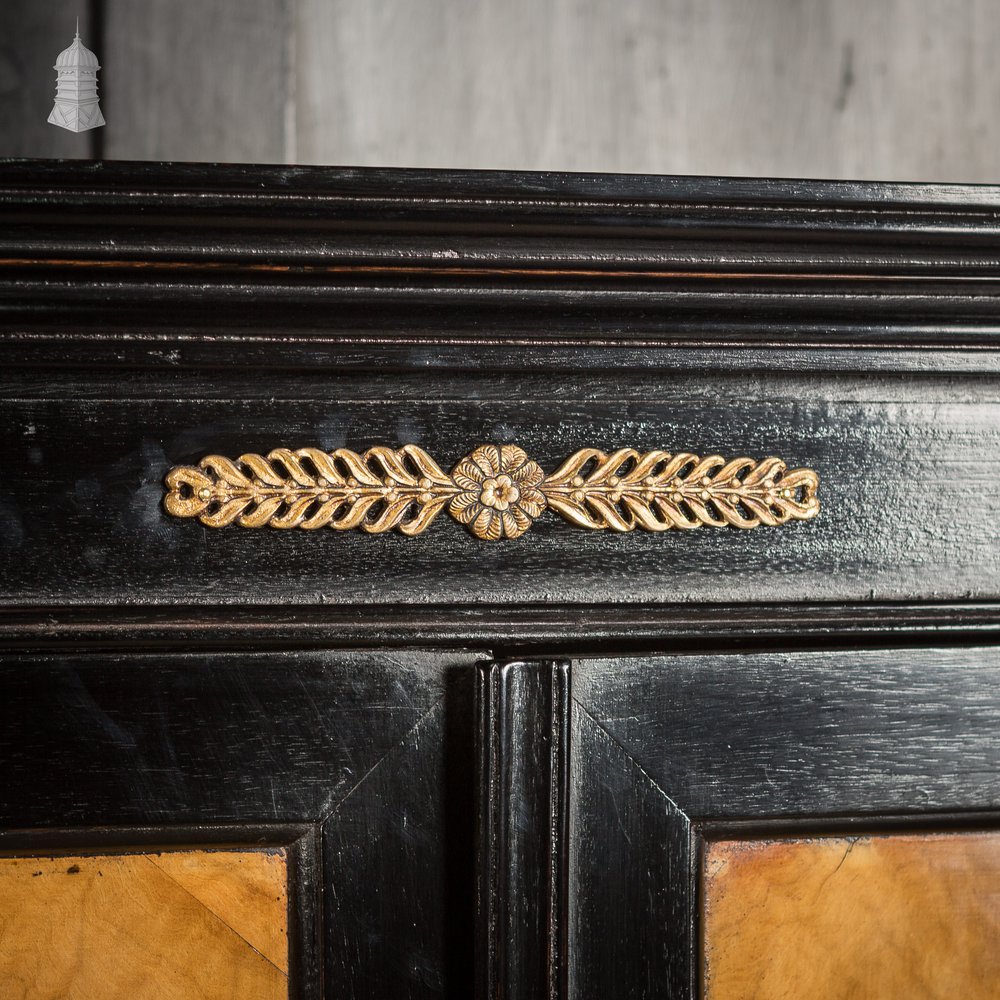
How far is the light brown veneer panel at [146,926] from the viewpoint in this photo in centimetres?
37

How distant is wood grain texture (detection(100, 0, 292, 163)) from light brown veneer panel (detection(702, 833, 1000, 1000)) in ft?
2.13

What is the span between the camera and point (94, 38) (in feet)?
2.20

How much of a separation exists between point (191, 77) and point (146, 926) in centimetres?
63

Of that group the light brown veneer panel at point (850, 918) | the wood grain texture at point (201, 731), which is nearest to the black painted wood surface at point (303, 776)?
the wood grain texture at point (201, 731)

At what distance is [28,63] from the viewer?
63 centimetres

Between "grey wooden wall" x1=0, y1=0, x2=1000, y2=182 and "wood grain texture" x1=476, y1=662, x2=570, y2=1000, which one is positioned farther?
"grey wooden wall" x1=0, y1=0, x2=1000, y2=182

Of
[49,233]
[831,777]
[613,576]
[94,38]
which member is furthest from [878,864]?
[94,38]

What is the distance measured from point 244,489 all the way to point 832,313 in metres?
0.27

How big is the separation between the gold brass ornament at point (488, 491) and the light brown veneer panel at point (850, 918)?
161 millimetres

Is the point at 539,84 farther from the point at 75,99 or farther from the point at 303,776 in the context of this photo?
the point at 303,776


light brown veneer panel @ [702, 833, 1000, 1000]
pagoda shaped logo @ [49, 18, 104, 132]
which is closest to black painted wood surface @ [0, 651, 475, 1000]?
light brown veneer panel @ [702, 833, 1000, 1000]

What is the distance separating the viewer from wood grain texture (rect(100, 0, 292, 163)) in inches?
26.7

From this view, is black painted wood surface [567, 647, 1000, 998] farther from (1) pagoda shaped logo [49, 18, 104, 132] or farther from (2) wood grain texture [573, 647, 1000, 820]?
(1) pagoda shaped logo [49, 18, 104, 132]

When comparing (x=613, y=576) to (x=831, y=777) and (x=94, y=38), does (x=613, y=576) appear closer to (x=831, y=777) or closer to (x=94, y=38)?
(x=831, y=777)
